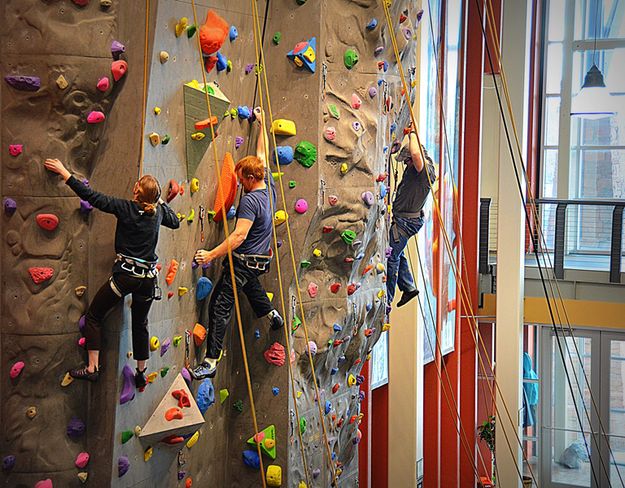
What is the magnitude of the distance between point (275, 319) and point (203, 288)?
57 cm

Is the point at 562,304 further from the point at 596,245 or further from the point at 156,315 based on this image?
the point at 156,315

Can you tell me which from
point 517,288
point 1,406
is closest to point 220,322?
point 1,406

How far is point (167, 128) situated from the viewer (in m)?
4.64

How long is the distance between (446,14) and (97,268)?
6.88 metres

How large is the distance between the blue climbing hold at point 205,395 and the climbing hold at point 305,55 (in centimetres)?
198

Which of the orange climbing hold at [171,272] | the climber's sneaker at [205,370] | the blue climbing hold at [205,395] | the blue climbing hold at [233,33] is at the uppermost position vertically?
the blue climbing hold at [233,33]

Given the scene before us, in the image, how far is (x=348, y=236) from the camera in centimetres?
599

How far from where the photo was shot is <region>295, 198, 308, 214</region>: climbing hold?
5723mm

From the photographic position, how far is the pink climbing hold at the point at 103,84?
4.27 metres

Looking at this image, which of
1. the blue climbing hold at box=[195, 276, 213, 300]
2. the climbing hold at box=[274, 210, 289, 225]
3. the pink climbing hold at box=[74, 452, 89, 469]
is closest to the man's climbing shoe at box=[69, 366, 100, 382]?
the pink climbing hold at box=[74, 452, 89, 469]

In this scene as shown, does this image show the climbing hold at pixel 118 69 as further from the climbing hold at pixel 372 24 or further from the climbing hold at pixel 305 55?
the climbing hold at pixel 372 24

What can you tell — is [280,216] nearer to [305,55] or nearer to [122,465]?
[305,55]

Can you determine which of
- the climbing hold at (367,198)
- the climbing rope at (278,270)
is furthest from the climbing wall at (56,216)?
the climbing hold at (367,198)

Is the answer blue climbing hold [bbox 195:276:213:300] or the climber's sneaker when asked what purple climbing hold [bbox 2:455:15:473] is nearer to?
the climber's sneaker
